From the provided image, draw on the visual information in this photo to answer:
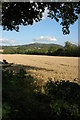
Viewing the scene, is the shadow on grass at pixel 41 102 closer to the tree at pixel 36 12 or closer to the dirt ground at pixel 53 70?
the dirt ground at pixel 53 70

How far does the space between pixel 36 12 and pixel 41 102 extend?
1203 cm

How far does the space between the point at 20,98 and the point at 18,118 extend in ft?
1.25

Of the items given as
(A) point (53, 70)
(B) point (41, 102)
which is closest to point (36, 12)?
(A) point (53, 70)

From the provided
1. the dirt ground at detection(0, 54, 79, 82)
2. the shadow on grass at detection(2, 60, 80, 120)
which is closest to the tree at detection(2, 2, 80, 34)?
the dirt ground at detection(0, 54, 79, 82)

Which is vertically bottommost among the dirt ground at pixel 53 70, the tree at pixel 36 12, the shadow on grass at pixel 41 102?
the dirt ground at pixel 53 70

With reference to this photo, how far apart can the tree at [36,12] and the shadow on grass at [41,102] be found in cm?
956

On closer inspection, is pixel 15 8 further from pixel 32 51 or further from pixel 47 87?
pixel 32 51

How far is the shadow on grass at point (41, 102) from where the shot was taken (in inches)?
127

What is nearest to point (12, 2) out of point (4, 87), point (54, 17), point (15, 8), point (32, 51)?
point (15, 8)

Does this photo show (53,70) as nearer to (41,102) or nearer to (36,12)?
(36,12)

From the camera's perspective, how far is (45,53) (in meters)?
84.7

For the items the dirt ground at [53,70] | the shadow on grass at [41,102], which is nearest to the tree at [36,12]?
the dirt ground at [53,70]

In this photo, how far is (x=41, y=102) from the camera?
3.63m

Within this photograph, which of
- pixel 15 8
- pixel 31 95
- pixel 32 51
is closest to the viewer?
pixel 31 95
